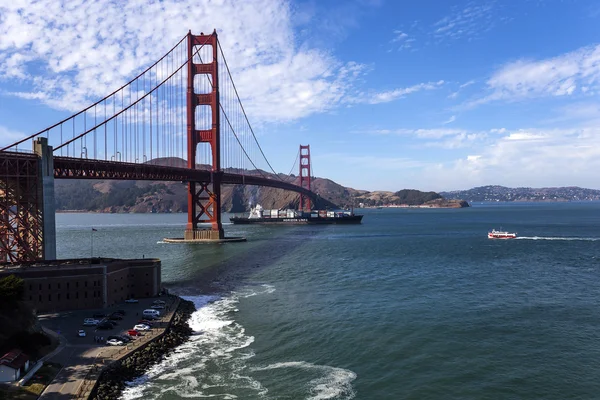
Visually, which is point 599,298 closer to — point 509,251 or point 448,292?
point 448,292

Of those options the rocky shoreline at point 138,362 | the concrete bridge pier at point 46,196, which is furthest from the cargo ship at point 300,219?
the rocky shoreline at point 138,362

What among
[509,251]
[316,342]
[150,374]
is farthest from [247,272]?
[509,251]

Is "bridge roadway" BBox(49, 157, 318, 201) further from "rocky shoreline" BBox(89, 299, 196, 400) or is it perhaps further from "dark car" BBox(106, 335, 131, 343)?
"dark car" BBox(106, 335, 131, 343)

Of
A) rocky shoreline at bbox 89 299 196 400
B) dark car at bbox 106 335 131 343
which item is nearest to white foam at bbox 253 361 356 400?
rocky shoreline at bbox 89 299 196 400

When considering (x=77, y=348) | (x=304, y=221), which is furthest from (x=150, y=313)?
(x=304, y=221)

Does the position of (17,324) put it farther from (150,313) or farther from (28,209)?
(28,209)

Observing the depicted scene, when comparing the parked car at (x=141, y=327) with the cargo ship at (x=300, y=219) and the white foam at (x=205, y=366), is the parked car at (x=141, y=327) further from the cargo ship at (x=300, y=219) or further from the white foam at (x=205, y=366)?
the cargo ship at (x=300, y=219)
